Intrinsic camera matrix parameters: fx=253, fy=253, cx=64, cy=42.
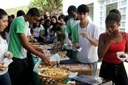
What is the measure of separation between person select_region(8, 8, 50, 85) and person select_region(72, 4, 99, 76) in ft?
1.87

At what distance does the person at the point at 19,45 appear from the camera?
3.09 meters

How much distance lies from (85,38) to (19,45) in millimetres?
848

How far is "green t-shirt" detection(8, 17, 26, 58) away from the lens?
10.2ft

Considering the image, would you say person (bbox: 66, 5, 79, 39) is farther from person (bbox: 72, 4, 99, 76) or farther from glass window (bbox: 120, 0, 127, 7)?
glass window (bbox: 120, 0, 127, 7)

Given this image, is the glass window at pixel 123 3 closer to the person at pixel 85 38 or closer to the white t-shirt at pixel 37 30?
the white t-shirt at pixel 37 30

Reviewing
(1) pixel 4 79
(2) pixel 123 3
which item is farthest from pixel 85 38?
(2) pixel 123 3

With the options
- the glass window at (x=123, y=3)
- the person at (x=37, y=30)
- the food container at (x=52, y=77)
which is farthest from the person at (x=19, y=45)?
the glass window at (x=123, y=3)

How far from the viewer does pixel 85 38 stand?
3.27 m

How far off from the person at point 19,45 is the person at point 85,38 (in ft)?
1.87

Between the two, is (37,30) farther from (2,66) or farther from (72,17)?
(2,66)

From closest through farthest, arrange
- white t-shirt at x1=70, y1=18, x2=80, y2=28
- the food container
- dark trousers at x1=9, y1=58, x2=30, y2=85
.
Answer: the food container < dark trousers at x1=9, y1=58, x2=30, y2=85 < white t-shirt at x1=70, y1=18, x2=80, y2=28

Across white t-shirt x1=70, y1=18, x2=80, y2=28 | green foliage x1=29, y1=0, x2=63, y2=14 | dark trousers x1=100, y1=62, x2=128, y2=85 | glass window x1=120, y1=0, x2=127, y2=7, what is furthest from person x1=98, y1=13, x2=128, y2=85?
green foliage x1=29, y1=0, x2=63, y2=14

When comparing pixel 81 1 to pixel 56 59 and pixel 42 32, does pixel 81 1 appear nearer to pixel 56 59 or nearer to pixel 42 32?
pixel 42 32

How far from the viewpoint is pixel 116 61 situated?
8.48 feet
